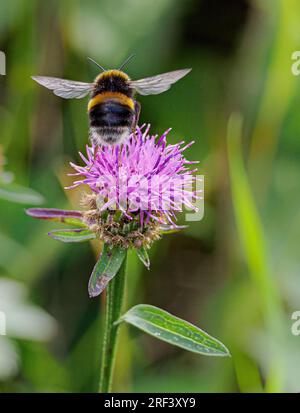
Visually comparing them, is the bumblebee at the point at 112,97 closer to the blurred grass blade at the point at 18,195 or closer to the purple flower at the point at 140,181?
the purple flower at the point at 140,181

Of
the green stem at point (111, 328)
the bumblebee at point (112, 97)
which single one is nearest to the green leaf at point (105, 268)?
the green stem at point (111, 328)

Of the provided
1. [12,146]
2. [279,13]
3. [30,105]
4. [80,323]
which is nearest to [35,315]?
[80,323]

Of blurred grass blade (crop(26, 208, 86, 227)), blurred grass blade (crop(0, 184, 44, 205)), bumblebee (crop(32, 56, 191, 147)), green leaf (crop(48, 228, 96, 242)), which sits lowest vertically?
green leaf (crop(48, 228, 96, 242))

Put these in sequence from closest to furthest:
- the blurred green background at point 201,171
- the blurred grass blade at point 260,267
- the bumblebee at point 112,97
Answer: the bumblebee at point 112,97, the blurred grass blade at point 260,267, the blurred green background at point 201,171

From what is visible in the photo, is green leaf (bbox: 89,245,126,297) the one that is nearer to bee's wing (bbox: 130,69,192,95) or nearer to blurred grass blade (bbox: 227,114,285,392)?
bee's wing (bbox: 130,69,192,95)

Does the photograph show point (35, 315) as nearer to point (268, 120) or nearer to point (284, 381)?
point (284, 381)

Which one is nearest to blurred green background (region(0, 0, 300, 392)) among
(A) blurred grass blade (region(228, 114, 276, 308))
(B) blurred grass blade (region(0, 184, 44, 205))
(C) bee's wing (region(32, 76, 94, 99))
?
(A) blurred grass blade (region(228, 114, 276, 308))
